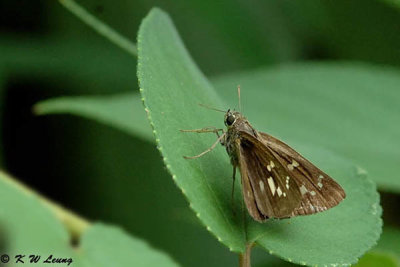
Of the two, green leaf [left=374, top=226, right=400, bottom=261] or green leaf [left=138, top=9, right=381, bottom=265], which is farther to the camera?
green leaf [left=374, top=226, right=400, bottom=261]

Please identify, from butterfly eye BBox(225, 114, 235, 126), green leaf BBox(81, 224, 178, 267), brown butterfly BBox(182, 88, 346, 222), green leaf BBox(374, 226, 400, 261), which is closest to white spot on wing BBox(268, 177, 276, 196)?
brown butterfly BBox(182, 88, 346, 222)

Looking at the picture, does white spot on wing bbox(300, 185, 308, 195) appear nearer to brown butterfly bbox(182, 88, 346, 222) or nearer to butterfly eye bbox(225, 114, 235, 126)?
brown butterfly bbox(182, 88, 346, 222)

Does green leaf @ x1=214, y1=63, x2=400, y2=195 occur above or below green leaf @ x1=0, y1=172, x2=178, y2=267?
above

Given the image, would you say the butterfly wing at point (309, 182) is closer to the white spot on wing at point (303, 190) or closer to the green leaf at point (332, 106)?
the white spot on wing at point (303, 190)

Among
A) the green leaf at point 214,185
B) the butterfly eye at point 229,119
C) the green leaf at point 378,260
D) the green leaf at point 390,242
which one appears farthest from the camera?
the green leaf at point 390,242

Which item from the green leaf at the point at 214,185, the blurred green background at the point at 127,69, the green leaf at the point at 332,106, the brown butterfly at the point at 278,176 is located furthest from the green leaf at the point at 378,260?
the blurred green background at the point at 127,69

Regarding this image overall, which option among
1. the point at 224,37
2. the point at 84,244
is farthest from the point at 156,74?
the point at 224,37

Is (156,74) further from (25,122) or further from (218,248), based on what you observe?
(25,122)

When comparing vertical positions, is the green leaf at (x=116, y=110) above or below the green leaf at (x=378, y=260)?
above
